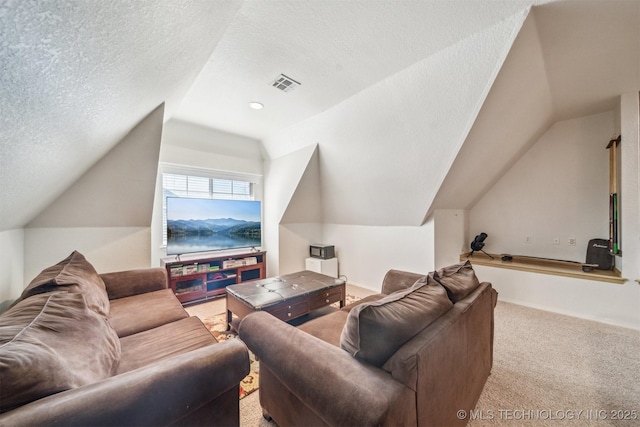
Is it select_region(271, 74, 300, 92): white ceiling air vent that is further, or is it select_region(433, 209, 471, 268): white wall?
select_region(433, 209, 471, 268): white wall

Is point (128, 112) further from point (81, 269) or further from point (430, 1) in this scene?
point (430, 1)

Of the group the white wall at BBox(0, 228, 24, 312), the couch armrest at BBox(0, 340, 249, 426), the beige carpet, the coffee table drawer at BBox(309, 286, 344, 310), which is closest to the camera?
the couch armrest at BBox(0, 340, 249, 426)

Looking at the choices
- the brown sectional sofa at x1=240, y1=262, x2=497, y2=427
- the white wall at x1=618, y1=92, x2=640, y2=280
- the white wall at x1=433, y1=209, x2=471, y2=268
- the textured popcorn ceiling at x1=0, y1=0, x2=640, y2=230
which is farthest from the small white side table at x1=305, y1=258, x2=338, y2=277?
the white wall at x1=618, y1=92, x2=640, y2=280

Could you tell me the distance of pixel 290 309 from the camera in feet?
7.83

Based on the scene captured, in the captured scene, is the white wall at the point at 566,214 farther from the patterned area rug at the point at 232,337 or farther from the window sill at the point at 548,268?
the patterned area rug at the point at 232,337

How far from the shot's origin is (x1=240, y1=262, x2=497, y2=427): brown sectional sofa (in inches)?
35.0

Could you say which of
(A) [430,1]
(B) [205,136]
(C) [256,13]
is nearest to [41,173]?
(C) [256,13]

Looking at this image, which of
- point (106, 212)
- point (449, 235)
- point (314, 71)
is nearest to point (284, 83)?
point (314, 71)

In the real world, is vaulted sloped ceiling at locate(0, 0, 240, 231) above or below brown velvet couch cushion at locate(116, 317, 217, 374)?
above

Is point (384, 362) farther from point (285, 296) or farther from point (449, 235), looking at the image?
point (449, 235)

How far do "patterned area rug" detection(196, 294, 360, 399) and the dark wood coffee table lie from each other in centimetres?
12

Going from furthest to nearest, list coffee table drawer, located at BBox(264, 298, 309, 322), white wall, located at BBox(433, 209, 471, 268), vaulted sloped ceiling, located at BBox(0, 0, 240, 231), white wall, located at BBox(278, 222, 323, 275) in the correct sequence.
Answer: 1. white wall, located at BBox(278, 222, 323, 275)
2. white wall, located at BBox(433, 209, 471, 268)
3. coffee table drawer, located at BBox(264, 298, 309, 322)
4. vaulted sloped ceiling, located at BBox(0, 0, 240, 231)

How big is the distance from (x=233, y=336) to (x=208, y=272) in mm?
1390

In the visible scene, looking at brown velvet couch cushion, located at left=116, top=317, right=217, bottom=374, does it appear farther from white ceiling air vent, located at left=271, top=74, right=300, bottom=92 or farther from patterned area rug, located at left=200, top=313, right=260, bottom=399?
white ceiling air vent, located at left=271, top=74, right=300, bottom=92
